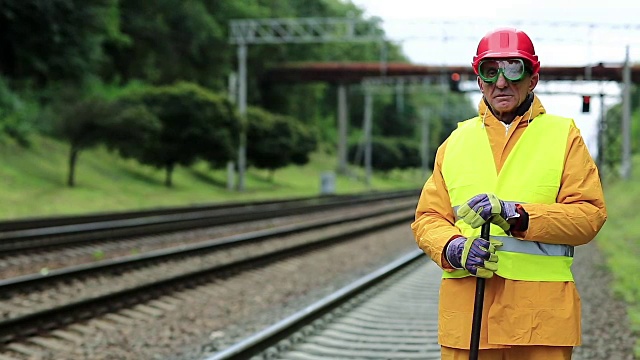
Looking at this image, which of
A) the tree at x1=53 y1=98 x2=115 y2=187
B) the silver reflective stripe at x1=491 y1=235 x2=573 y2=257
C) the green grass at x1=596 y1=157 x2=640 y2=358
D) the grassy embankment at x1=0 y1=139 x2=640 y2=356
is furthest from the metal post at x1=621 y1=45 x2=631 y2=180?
the silver reflective stripe at x1=491 y1=235 x2=573 y2=257

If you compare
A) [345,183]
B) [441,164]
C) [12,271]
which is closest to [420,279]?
[12,271]

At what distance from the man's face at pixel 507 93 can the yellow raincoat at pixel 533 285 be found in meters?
0.06

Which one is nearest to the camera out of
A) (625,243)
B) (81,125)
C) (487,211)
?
(487,211)

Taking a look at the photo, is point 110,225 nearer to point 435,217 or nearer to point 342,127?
point 435,217

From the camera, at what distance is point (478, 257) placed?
3182 millimetres

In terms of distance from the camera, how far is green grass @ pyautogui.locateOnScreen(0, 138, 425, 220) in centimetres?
A: 2656

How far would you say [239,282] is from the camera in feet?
40.4

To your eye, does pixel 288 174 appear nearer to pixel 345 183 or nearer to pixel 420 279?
pixel 345 183

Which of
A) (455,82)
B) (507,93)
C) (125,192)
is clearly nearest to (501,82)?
(507,93)

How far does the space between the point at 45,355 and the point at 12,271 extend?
517cm

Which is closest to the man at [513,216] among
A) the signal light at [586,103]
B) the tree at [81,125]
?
the signal light at [586,103]

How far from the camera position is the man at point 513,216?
3.20 meters

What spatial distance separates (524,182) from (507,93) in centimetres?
35

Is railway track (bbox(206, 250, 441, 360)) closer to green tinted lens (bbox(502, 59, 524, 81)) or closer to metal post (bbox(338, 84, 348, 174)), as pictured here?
green tinted lens (bbox(502, 59, 524, 81))
